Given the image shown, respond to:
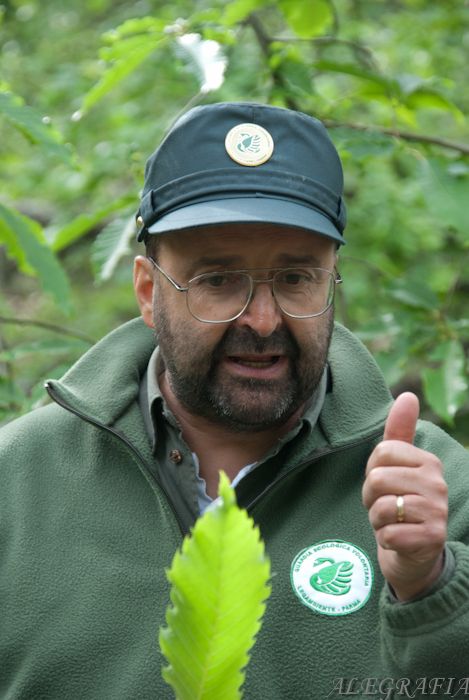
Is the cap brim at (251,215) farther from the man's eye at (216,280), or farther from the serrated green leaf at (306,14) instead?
the serrated green leaf at (306,14)

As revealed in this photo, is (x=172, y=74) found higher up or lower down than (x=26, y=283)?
higher up

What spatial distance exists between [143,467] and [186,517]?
0.45 ft

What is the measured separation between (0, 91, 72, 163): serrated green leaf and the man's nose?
66cm

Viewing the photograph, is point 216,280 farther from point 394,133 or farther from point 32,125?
point 394,133

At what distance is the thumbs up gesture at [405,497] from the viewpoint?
1393mm

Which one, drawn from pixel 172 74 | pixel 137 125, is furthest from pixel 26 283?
pixel 172 74

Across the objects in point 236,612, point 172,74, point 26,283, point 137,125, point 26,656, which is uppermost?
point 236,612

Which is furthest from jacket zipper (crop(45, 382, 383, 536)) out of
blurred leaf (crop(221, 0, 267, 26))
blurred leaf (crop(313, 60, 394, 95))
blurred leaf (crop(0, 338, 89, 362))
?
blurred leaf (crop(221, 0, 267, 26))

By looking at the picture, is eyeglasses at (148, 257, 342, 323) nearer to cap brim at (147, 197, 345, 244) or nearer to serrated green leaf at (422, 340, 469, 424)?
cap brim at (147, 197, 345, 244)

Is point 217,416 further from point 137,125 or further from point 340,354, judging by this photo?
A: point 137,125

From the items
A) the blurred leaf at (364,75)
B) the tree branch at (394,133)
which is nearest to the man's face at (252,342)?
the blurred leaf at (364,75)

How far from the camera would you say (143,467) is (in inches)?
83.5
